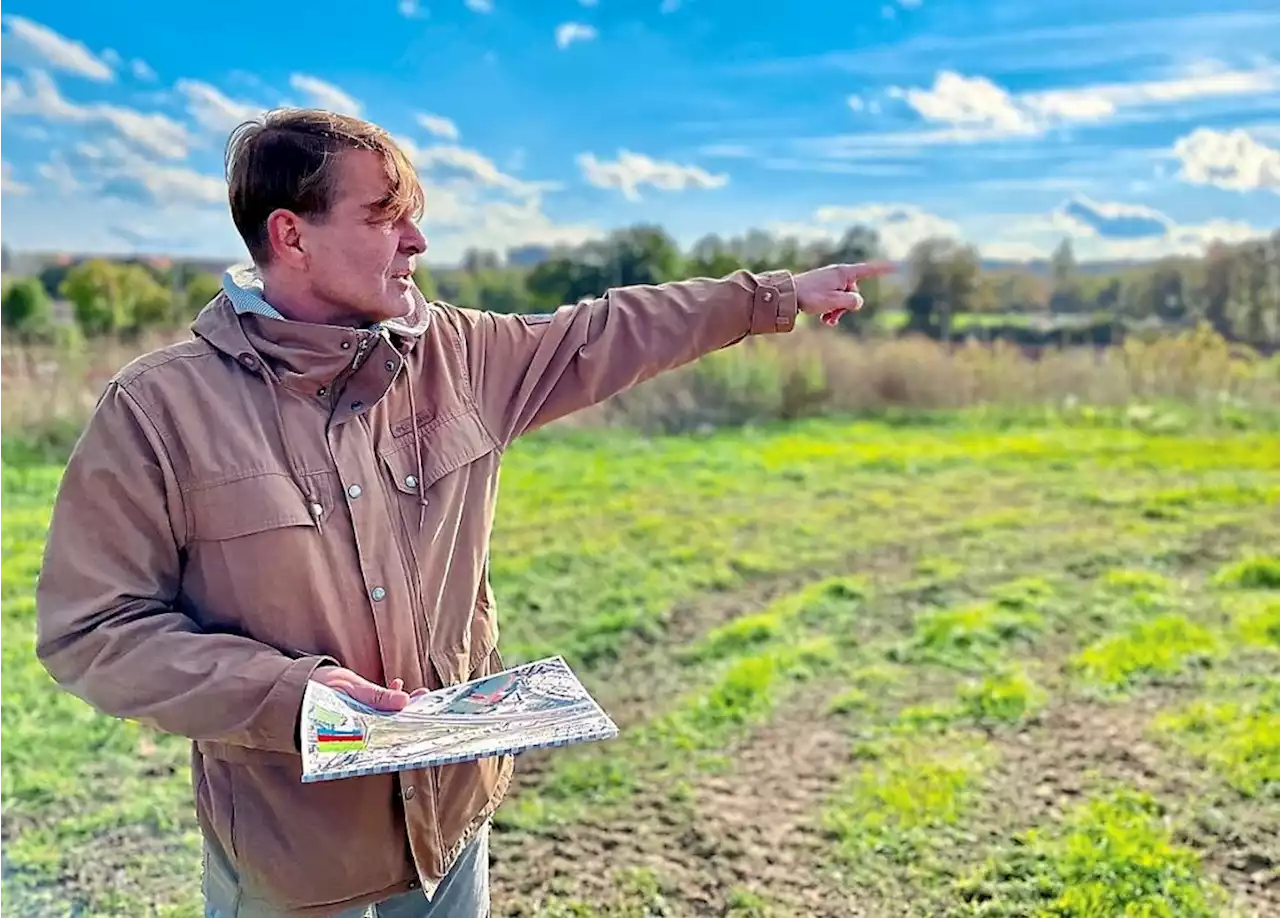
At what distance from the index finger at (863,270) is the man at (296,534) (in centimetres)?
70

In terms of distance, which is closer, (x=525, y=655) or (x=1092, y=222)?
(x=525, y=655)

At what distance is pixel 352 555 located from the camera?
4.93 ft

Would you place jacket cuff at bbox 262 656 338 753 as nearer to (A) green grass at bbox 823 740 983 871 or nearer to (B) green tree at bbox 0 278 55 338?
(A) green grass at bbox 823 740 983 871

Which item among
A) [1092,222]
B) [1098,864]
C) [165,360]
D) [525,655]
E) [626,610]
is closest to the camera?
[165,360]

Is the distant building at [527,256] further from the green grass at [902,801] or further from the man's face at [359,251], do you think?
the man's face at [359,251]

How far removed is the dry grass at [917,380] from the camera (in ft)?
30.1

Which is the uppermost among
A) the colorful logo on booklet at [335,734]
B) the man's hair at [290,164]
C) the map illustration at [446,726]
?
the man's hair at [290,164]

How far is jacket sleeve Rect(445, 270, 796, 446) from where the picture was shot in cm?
179

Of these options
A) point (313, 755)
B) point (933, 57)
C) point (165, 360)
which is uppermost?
point (933, 57)

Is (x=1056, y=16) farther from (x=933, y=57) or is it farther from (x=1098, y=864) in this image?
(x=1098, y=864)

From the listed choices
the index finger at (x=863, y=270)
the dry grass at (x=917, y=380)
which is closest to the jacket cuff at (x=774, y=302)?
the index finger at (x=863, y=270)

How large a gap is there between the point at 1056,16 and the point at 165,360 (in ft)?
28.5

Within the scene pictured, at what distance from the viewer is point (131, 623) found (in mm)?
1374

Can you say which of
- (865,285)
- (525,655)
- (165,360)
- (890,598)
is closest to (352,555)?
(165,360)
